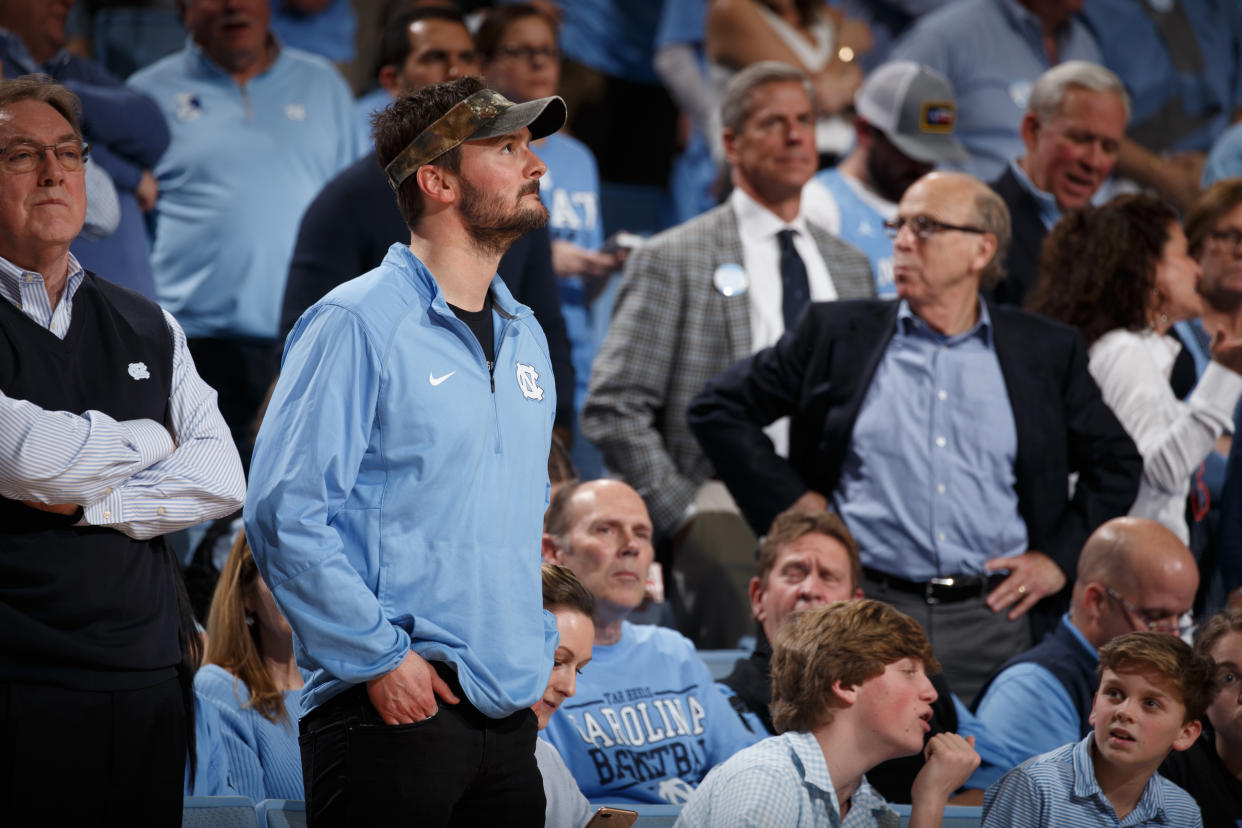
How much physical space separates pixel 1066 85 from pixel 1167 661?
2.83 meters

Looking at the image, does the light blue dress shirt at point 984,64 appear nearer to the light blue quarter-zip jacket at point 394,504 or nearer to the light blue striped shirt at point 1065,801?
the light blue striped shirt at point 1065,801

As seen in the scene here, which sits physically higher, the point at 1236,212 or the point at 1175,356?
the point at 1236,212

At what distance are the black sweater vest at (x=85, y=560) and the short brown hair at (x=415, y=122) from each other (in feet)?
2.00

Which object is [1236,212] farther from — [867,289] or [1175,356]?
[867,289]

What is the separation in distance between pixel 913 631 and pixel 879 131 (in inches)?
117

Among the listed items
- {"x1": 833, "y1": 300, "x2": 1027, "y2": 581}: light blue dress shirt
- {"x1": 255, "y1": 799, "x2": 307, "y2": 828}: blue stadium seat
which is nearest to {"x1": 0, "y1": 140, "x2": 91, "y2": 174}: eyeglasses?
{"x1": 255, "y1": 799, "x2": 307, "y2": 828}: blue stadium seat

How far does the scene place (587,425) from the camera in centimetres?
453

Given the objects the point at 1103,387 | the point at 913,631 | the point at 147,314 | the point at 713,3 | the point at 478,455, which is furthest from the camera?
the point at 713,3

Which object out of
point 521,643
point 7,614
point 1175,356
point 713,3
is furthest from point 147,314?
point 713,3

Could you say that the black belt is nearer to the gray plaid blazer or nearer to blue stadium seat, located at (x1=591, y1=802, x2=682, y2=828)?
the gray plaid blazer

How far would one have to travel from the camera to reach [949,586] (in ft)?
12.8

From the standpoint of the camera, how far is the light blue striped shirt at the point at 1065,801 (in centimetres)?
A: 292

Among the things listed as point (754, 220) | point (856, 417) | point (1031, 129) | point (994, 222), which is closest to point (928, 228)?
point (994, 222)

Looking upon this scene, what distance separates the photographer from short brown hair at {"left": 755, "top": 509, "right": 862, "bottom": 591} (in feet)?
12.3
